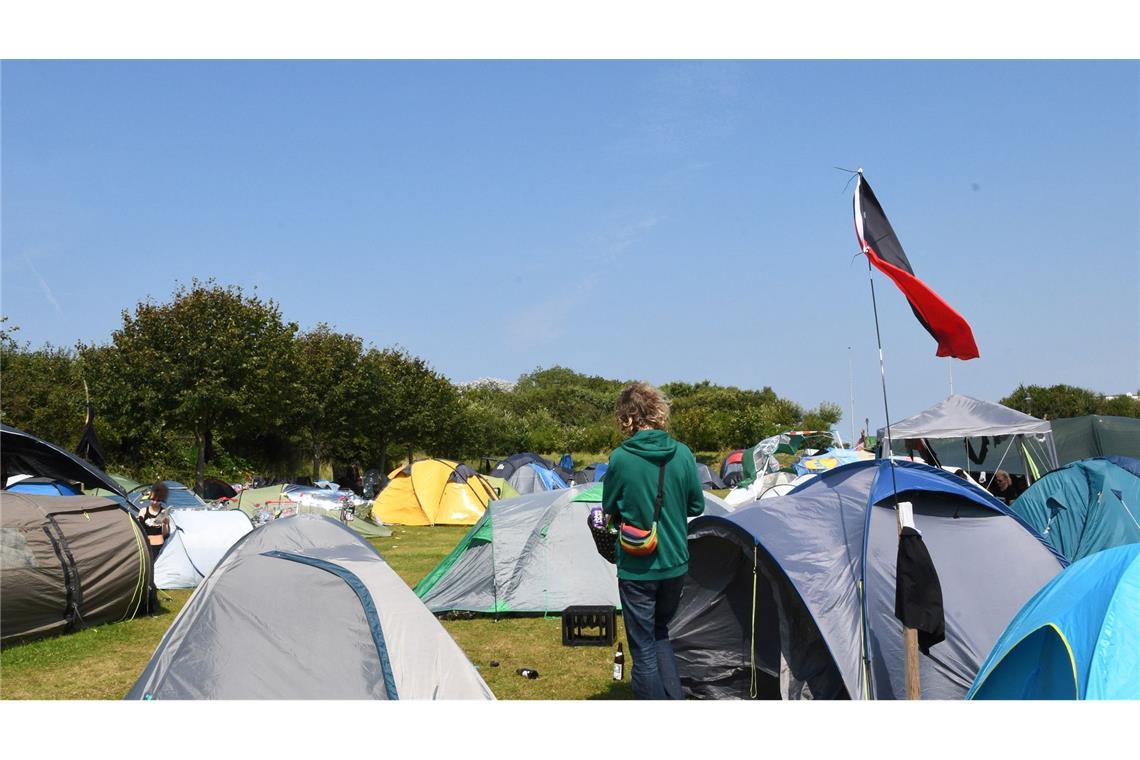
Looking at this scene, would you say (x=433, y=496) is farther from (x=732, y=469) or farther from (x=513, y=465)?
(x=732, y=469)

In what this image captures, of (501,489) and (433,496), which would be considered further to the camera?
(501,489)

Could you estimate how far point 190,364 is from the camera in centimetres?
2289

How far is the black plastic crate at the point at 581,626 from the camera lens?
8.21 meters

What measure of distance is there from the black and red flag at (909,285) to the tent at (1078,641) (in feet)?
4.51

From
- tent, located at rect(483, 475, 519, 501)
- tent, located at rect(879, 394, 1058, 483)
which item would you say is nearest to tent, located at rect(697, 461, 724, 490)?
tent, located at rect(483, 475, 519, 501)

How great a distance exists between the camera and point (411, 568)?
44.6ft

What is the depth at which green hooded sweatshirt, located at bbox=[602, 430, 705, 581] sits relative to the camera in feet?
14.8

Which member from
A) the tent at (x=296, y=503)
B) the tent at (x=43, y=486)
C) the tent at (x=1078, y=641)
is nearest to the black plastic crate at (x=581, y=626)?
the tent at (x=1078, y=641)

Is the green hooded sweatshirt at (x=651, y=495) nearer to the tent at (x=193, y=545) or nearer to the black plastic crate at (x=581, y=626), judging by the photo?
the black plastic crate at (x=581, y=626)

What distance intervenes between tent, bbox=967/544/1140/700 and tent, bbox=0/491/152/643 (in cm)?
823

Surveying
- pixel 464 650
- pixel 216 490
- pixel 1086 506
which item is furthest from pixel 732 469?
pixel 464 650

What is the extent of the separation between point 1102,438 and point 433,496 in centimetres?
1589

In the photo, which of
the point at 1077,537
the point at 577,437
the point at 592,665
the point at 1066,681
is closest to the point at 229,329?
the point at 592,665

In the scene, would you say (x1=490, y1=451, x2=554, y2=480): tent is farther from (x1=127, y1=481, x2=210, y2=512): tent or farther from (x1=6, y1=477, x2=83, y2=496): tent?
(x1=6, y1=477, x2=83, y2=496): tent
